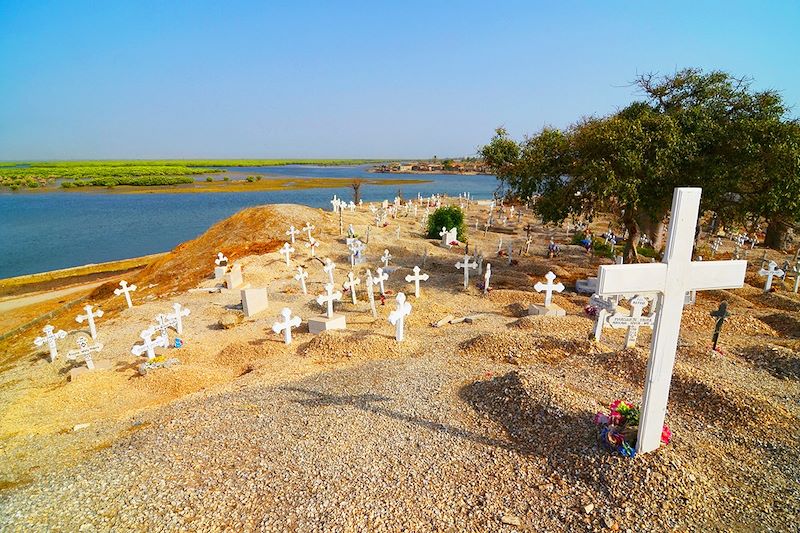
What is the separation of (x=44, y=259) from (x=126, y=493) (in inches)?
1625

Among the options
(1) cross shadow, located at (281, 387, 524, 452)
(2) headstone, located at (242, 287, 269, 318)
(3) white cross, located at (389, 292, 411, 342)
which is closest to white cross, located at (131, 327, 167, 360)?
(2) headstone, located at (242, 287, 269, 318)

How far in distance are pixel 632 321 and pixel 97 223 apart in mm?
61994

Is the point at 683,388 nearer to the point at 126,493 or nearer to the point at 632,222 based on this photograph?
the point at 126,493

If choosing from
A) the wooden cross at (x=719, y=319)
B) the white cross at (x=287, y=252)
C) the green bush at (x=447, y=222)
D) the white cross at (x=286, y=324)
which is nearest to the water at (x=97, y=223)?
the white cross at (x=287, y=252)

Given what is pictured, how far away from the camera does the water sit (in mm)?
37875

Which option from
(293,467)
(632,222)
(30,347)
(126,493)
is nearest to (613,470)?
(293,467)

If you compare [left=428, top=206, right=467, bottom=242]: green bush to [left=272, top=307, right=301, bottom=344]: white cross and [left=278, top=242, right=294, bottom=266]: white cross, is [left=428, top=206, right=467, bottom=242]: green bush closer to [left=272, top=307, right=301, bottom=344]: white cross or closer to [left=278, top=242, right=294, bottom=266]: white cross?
[left=278, top=242, right=294, bottom=266]: white cross

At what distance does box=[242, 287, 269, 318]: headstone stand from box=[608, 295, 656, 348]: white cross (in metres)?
12.0

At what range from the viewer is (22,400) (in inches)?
414

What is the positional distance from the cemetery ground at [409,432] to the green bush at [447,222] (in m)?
16.3

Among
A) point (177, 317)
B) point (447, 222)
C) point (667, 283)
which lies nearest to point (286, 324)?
point (177, 317)

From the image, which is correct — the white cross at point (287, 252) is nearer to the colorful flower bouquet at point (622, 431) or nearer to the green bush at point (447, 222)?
the green bush at point (447, 222)

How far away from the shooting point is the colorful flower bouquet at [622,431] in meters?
5.40

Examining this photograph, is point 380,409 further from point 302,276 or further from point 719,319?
point 302,276
